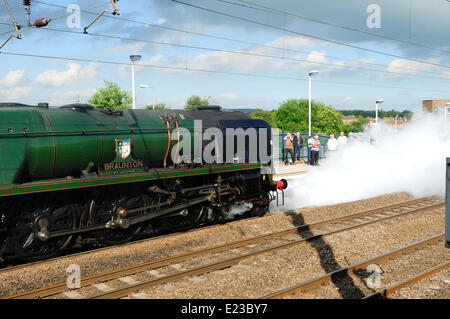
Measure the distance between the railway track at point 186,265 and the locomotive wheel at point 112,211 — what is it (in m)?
1.80

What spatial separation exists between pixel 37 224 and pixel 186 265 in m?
2.96

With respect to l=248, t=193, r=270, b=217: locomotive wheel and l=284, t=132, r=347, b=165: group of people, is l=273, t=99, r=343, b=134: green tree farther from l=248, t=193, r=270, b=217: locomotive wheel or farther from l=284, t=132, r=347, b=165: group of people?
l=248, t=193, r=270, b=217: locomotive wheel

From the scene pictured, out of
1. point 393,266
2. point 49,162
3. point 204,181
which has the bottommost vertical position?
point 393,266

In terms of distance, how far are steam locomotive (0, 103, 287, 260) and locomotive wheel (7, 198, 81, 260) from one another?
0.7 inches

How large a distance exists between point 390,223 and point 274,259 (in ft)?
16.2

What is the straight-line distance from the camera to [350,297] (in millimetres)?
6793

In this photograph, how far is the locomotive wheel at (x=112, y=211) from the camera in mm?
9289

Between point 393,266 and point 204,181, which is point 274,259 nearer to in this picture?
point 393,266

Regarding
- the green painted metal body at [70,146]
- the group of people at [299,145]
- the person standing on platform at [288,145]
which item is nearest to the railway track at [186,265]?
the green painted metal body at [70,146]

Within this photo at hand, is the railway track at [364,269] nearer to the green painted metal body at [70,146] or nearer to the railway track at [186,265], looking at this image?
the railway track at [186,265]

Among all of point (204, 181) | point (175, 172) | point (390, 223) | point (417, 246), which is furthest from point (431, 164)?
point (175, 172)

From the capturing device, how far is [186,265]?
27.6 feet
